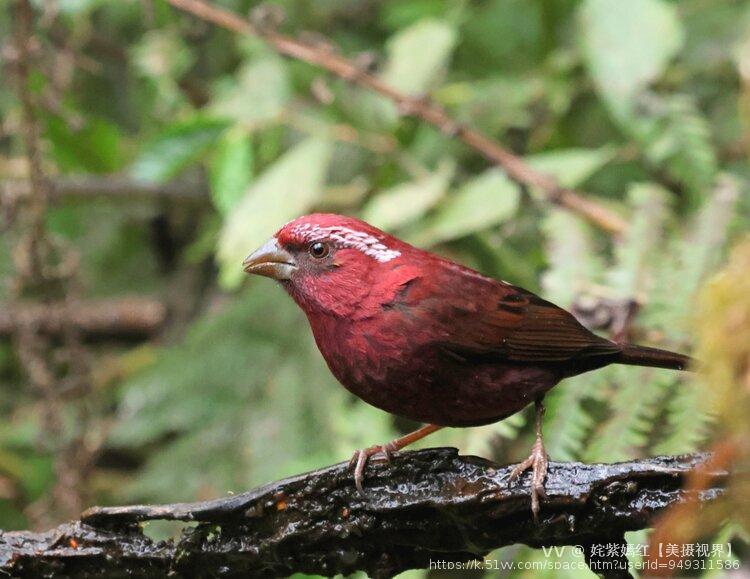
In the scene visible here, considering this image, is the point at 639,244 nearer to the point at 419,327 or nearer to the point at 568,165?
the point at 568,165

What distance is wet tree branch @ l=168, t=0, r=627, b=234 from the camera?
3.80 metres

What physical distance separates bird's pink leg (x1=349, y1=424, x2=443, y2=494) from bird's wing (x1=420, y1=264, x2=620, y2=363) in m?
0.29

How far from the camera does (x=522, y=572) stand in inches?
104

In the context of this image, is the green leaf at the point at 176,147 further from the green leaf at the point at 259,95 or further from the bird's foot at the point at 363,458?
the bird's foot at the point at 363,458

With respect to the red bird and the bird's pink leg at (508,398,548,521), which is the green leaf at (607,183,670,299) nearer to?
the red bird

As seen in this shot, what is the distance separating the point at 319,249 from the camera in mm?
2562

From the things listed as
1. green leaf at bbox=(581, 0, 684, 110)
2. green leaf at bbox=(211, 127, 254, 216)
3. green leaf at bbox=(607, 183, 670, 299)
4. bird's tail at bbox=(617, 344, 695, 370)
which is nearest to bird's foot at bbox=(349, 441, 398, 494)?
bird's tail at bbox=(617, 344, 695, 370)

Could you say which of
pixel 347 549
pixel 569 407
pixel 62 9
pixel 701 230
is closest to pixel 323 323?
pixel 347 549

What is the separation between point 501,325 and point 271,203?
1.41 m

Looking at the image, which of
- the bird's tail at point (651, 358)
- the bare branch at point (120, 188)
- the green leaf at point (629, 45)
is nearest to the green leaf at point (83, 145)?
the bare branch at point (120, 188)

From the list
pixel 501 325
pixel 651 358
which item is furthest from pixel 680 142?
pixel 501 325

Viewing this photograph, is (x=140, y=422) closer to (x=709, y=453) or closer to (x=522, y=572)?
(x=522, y=572)

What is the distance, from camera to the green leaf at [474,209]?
3.58 m

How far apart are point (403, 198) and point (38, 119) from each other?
165 centimetres
